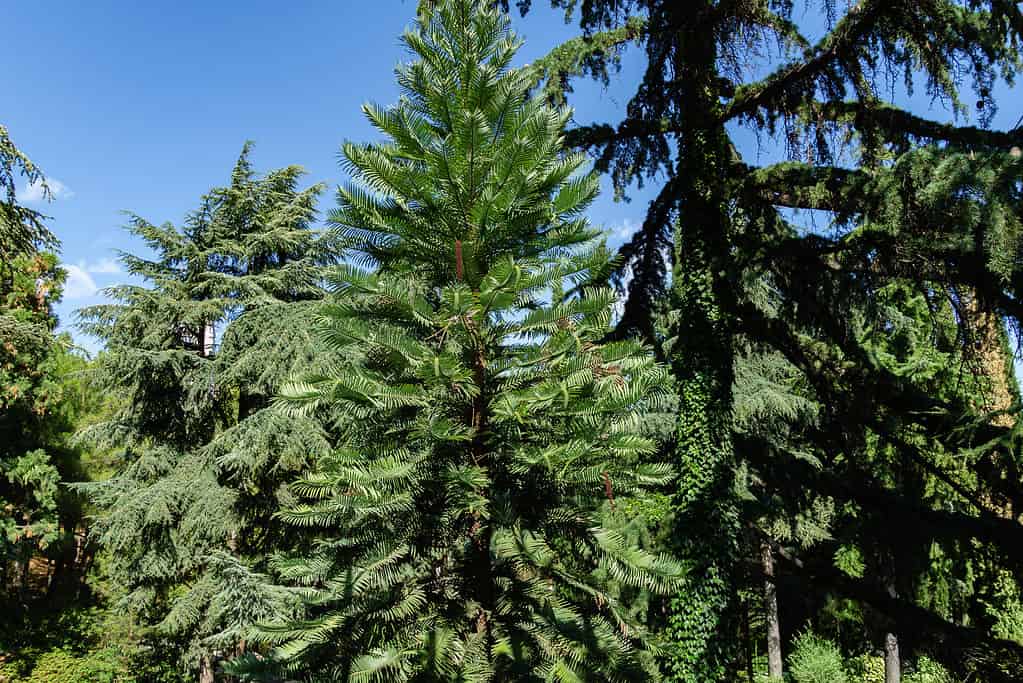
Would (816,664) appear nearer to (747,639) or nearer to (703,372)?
(747,639)

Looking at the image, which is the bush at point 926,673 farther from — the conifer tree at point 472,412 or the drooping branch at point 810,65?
the drooping branch at point 810,65

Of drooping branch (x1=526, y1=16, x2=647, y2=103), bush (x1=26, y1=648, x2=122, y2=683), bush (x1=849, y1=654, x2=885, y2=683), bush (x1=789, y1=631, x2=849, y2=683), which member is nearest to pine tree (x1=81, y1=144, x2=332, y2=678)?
bush (x1=26, y1=648, x2=122, y2=683)

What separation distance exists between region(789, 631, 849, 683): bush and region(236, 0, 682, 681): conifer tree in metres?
11.2

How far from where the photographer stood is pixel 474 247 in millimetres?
3342

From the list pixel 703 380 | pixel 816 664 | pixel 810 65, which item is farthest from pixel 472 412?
pixel 816 664

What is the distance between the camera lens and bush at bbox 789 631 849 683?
38.8 ft

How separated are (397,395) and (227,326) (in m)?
8.57

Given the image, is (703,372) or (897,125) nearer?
(897,125)

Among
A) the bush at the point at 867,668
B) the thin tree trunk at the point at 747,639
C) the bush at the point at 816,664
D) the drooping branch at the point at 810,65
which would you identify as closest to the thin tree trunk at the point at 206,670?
the drooping branch at the point at 810,65

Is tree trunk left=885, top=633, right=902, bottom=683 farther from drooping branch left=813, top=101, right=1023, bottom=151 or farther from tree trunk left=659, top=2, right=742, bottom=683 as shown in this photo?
drooping branch left=813, top=101, right=1023, bottom=151

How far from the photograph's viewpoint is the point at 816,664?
1200cm

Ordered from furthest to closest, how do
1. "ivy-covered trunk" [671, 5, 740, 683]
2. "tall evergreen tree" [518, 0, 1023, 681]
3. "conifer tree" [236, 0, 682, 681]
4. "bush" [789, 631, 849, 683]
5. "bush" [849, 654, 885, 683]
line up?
"bush" [849, 654, 885, 683] < "bush" [789, 631, 849, 683] < "ivy-covered trunk" [671, 5, 740, 683] < "tall evergreen tree" [518, 0, 1023, 681] < "conifer tree" [236, 0, 682, 681]

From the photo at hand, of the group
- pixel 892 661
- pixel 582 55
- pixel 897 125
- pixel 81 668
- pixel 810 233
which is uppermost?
pixel 582 55

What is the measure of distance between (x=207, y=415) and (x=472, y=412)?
30.5ft
